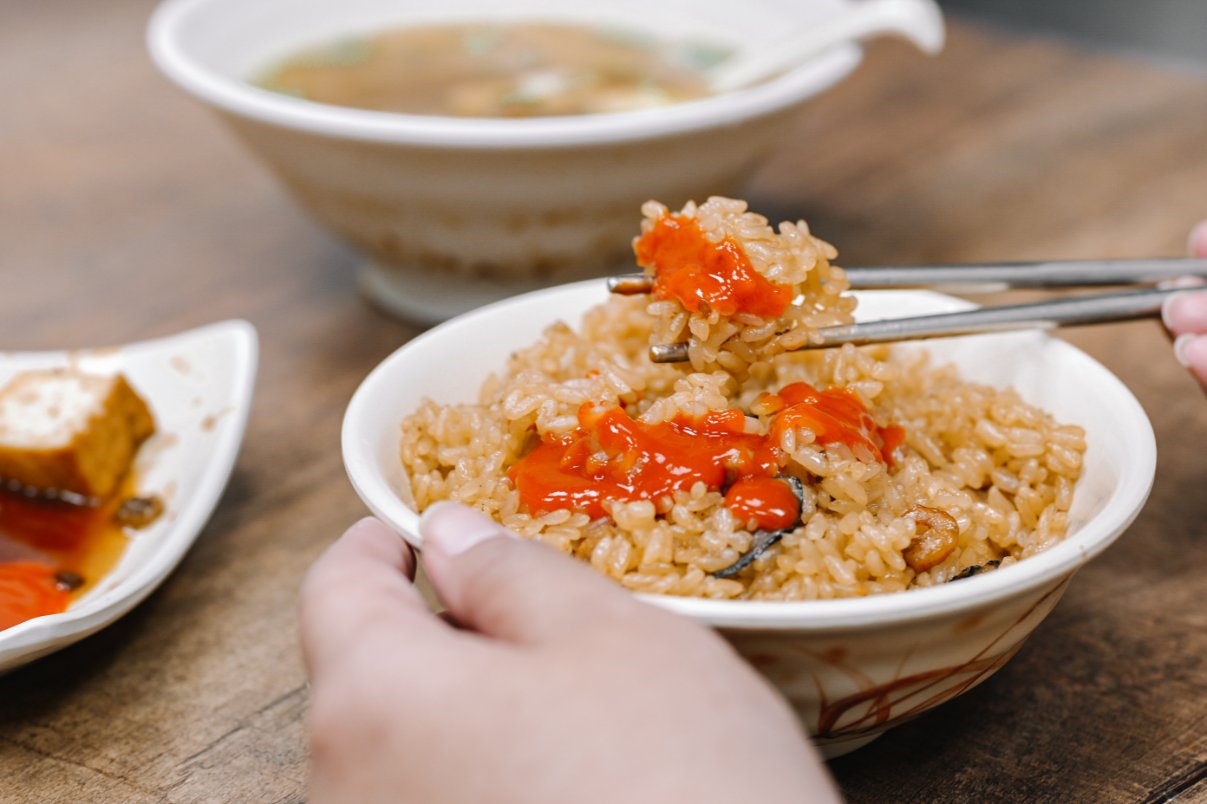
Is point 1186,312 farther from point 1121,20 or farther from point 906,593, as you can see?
point 1121,20

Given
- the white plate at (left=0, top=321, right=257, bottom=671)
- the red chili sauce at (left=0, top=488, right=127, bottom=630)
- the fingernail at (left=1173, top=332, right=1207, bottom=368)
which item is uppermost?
the fingernail at (left=1173, top=332, right=1207, bottom=368)

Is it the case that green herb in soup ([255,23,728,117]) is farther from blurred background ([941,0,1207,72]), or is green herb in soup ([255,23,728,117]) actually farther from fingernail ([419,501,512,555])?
blurred background ([941,0,1207,72])

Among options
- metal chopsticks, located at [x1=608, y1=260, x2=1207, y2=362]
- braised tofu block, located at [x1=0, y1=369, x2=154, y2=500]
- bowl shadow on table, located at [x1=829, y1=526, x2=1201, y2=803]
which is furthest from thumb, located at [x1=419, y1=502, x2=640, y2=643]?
braised tofu block, located at [x1=0, y1=369, x2=154, y2=500]

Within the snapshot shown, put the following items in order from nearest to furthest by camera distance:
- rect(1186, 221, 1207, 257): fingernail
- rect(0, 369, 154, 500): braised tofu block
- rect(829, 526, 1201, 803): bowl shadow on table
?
rect(829, 526, 1201, 803): bowl shadow on table < rect(0, 369, 154, 500): braised tofu block < rect(1186, 221, 1207, 257): fingernail

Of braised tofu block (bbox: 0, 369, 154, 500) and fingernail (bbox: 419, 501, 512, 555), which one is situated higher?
fingernail (bbox: 419, 501, 512, 555)

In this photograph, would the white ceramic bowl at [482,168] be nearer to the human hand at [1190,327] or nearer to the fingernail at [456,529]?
the human hand at [1190,327]
